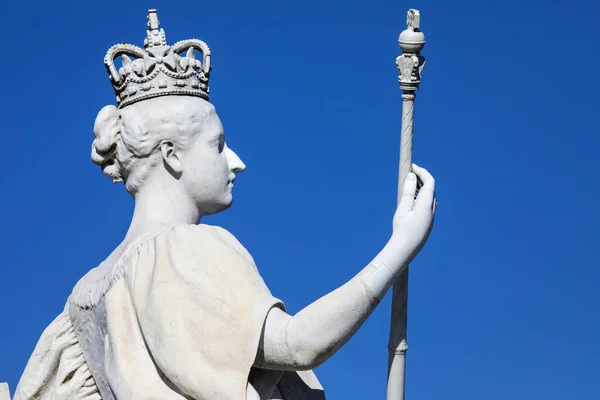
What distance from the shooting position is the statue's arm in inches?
447

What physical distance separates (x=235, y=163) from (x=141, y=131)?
577mm

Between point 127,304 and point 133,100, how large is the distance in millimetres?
1247

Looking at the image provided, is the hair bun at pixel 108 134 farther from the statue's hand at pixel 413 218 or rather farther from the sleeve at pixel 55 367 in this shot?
the statue's hand at pixel 413 218

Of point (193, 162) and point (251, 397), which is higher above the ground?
point (193, 162)

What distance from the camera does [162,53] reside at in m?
12.3

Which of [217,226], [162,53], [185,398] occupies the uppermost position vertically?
[162,53]

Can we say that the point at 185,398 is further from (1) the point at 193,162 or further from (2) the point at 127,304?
(1) the point at 193,162

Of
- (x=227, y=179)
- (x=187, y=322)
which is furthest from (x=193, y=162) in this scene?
(x=187, y=322)

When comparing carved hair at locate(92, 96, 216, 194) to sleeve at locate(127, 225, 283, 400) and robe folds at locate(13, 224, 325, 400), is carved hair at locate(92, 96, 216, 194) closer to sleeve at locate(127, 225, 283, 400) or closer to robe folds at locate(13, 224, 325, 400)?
robe folds at locate(13, 224, 325, 400)

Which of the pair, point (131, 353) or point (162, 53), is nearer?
point (131, 353)

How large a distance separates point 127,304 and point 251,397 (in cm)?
85

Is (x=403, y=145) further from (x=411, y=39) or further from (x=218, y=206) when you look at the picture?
(x=218, y=206)

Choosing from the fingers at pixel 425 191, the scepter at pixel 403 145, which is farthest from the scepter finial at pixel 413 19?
the fingers at pixel 425 191

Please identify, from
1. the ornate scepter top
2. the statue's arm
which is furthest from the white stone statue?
the ornate scepter top
